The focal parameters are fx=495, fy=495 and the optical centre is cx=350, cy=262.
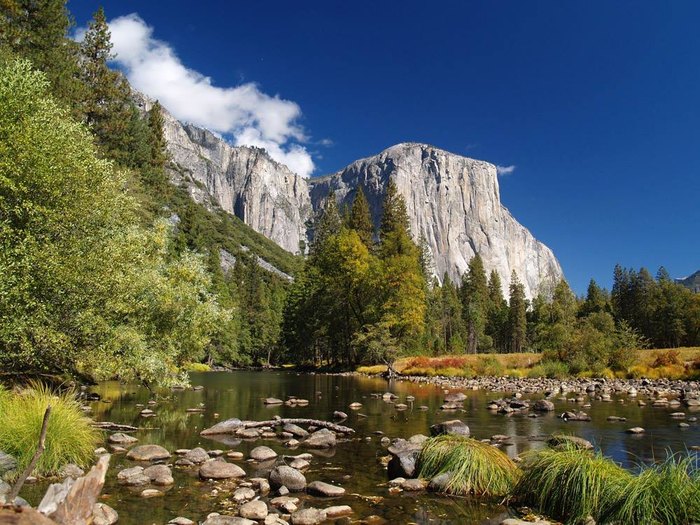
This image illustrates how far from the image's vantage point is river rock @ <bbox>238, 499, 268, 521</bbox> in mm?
7985

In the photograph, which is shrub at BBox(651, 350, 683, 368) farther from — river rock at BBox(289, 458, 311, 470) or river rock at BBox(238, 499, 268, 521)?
river rock at BBox(238, 499, 268, 521)

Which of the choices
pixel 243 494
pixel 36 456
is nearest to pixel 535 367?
→ pixel 243 494

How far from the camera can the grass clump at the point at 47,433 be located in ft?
31.2

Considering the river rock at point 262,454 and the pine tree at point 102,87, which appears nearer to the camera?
the river rock at point 262,454

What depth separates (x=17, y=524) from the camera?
326 centimetres

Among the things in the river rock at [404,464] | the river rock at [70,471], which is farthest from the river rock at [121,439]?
the river rock at [404,464]

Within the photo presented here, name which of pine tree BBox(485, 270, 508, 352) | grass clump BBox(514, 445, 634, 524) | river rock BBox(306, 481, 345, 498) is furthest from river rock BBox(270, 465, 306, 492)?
pine tree BBox(485, 270, 508, 352)

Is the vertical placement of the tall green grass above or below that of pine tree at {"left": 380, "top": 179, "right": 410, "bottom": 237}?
below

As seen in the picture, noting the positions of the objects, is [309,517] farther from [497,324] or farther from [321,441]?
[497,324]

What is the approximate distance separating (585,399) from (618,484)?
67.0 ft

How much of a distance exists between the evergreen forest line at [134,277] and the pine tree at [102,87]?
0.12m

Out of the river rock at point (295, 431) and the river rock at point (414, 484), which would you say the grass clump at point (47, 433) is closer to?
the river rock at point (295, 431)

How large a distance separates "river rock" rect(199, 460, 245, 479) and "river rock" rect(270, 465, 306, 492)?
1042mm

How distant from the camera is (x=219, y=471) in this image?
34.7 feet
